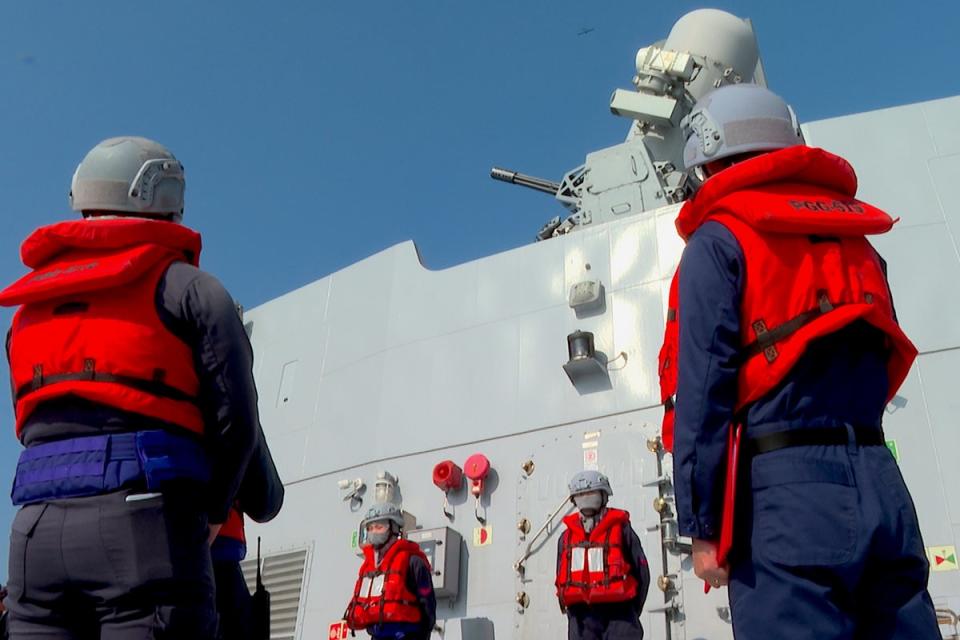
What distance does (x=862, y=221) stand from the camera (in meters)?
2.21

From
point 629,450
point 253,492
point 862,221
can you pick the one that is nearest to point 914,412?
point 629,450

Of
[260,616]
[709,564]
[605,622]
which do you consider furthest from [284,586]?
[709,564]

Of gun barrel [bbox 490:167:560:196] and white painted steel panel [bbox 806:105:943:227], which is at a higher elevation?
gun barrel [bbox 490:167:560:196]

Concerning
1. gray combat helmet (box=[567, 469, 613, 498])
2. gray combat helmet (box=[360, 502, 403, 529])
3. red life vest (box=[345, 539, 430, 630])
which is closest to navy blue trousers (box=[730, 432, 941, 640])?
gray combat helmet (box=[567, 469, 613, 498])

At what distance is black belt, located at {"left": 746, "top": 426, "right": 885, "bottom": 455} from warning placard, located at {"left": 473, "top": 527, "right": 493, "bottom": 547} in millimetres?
4656

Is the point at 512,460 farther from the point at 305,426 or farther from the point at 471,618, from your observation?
the point at 305,426

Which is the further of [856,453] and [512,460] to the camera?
[512,460]

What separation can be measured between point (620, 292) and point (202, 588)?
16.8ft

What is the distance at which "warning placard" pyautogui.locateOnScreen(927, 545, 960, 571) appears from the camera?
518 centimetres

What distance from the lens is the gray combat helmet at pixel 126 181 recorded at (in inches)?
97.7

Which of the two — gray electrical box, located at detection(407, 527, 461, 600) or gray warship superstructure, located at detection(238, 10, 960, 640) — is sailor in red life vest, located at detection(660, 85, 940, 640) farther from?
gray electrical box, located at detection(407, 527, 461, 600)

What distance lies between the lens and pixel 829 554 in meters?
1.88

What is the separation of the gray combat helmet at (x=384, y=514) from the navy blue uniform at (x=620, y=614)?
1358mm

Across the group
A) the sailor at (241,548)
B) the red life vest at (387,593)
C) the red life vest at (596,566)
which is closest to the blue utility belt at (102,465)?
the sailor at (241,548)
